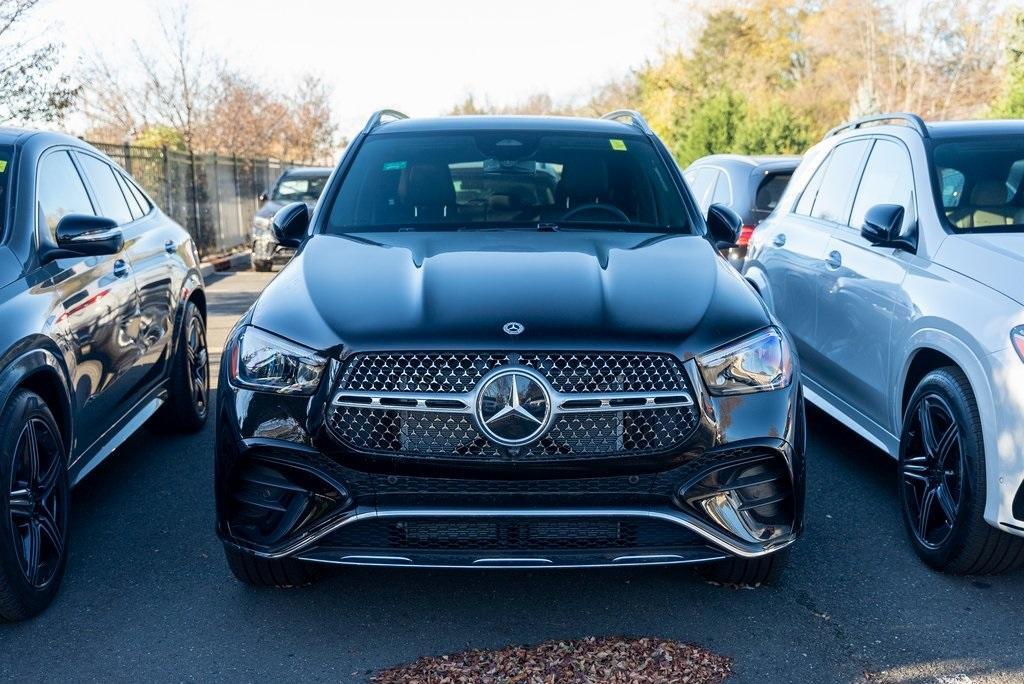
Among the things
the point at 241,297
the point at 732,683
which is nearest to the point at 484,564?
the point at 732,683

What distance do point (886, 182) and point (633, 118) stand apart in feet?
4.38

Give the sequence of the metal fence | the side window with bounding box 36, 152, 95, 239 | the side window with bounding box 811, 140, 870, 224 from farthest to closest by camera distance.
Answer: the metal fence → the side window with bounding box 811, 140, 870, 224 → the side window with bounding box 36, 152, 95, 239

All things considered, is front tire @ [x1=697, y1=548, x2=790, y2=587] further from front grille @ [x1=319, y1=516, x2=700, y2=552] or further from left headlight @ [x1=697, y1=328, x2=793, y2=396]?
left headlight @ [x1=697, y1=328, x2=793, y2=396]

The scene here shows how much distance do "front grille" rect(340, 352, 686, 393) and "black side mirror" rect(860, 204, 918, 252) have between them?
1.91 m

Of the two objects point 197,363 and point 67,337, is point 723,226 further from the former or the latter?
point 197,363

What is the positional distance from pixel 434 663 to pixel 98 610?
132 centimetres

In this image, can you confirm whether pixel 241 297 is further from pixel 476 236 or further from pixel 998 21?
pixel 998 21

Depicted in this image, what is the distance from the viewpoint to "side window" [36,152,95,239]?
15.6ft

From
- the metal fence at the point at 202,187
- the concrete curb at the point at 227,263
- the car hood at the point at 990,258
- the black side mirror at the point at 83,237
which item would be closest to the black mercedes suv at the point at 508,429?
the car hood at the point at 990,258

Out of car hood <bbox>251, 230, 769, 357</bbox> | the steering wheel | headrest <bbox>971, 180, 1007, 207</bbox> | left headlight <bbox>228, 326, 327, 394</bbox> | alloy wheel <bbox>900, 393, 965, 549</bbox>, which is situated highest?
headrest <bbox>971, 180, 1007, 207</bbox>

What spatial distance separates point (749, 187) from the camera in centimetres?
1020

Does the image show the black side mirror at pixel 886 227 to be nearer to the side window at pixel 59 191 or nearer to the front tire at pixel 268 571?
the front tire at pixel 268 571

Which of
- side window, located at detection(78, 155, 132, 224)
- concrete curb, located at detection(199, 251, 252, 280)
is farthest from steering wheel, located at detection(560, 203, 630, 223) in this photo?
concrete curb, located at detection(199, 251, 252, 280)

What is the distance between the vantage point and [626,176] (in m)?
5.33
